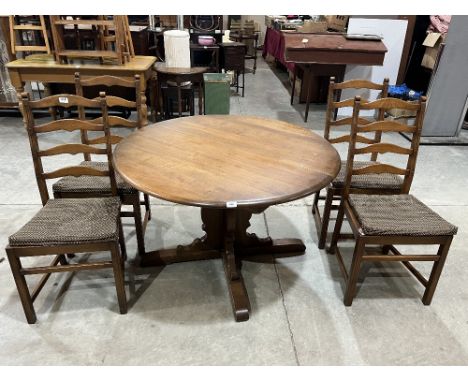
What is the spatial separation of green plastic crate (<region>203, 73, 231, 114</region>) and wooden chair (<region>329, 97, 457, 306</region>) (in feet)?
8.70

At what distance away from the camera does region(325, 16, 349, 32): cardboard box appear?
585cm

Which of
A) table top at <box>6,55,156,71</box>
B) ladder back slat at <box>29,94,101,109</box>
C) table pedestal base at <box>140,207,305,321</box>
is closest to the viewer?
ladder back slat at <box>29,94,101,109</box>

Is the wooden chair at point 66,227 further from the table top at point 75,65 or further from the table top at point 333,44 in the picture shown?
the table top at point 333,44

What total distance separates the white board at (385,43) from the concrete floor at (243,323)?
3023 mm

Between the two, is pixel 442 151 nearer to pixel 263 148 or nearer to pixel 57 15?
pixel 263 148

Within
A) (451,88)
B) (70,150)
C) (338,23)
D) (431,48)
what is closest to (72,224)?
(70,150)

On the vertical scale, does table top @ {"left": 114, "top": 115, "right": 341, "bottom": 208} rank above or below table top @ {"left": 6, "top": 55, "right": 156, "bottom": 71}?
below

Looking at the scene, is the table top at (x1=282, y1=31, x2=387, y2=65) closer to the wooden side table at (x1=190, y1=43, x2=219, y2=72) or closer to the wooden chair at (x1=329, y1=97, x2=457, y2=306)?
the wooden side table at (x1=190, y1=43, x2=219, y2=72)

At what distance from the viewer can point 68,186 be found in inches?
83.3

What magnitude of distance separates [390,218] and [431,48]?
157 inches

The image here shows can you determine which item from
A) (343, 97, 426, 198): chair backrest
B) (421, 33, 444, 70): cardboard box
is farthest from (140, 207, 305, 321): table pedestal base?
(421, 33, 444, 70): cardboard box

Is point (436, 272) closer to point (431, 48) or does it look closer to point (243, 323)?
point (243, 323)

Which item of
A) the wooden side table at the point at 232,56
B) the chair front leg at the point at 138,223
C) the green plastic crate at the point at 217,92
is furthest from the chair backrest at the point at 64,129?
the wooden side table at the point at 232,56

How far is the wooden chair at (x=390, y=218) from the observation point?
1.78 m
